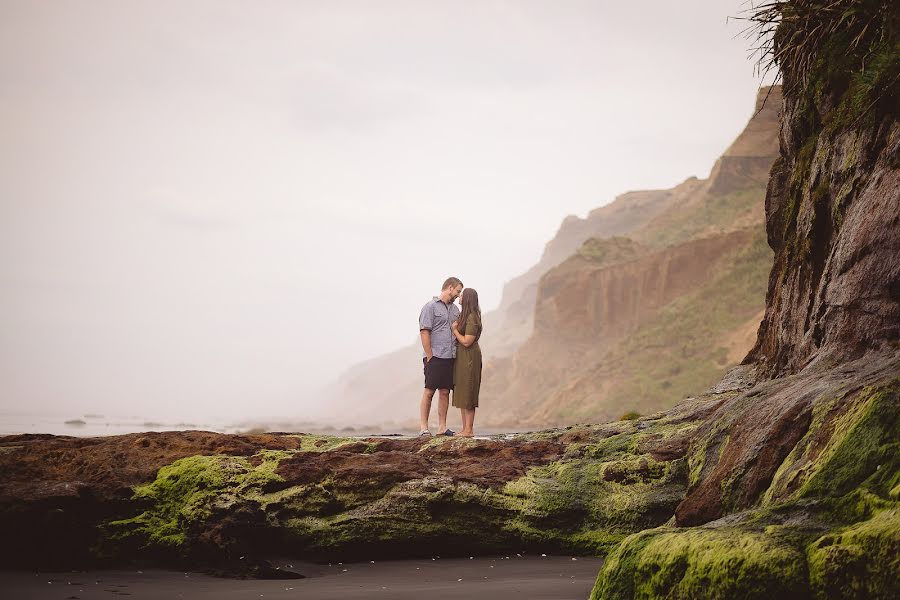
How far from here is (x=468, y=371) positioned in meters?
11.0

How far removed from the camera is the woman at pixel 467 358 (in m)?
10.9

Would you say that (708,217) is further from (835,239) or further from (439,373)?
(835,239)

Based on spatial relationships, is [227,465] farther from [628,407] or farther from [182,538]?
[628,407]

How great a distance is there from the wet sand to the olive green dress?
395 cm

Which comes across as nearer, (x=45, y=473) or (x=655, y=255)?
(x=45, y=473)

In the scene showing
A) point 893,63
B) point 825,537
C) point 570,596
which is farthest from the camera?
point 893,63

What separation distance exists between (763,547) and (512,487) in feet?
12.4

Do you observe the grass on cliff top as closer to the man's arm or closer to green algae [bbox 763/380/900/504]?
Answer: the man's arm

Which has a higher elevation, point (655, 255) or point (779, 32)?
point (655, 255)

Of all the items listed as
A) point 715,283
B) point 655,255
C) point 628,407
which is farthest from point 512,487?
point 655,255

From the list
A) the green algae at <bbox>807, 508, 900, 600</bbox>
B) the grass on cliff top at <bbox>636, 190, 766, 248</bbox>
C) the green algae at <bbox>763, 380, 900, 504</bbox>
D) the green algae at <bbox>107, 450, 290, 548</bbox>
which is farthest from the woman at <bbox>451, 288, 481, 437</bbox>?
the grass on cliff top at <bbox>636, 190, 766, 248</bbox>

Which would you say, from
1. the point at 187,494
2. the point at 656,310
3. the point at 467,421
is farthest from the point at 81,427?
the point at 656,310

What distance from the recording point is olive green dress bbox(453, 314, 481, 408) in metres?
10.9

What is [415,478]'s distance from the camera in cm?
745
